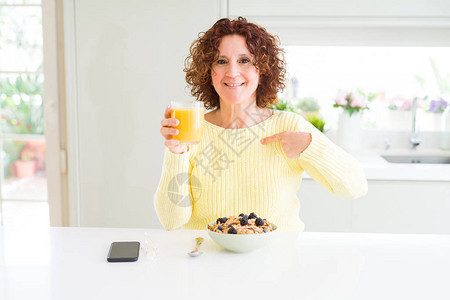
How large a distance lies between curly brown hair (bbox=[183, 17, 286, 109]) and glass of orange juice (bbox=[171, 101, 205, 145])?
348 millimetres

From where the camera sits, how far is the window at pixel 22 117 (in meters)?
2.91

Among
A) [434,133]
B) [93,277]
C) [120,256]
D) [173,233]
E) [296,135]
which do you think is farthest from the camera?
[434,133]

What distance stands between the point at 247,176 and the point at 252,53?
442mm

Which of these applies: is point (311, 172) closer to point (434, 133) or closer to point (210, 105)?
point (210, 105)

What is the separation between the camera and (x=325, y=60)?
3.32 metres

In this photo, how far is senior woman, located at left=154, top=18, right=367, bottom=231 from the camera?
1.63 m

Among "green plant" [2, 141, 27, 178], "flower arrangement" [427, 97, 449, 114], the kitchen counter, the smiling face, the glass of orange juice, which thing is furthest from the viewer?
"flower arrangement" [427, 97, 449, 114]

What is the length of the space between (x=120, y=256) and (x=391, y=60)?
2.63 m

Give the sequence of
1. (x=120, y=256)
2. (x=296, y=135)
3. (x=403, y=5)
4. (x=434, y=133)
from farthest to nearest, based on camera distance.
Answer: (x=434, y=133) < (x=403, y=5) < (x=296, y=135) < (x=120, y=256)

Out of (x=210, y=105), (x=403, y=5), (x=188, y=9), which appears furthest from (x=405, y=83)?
(x=210, y=105)

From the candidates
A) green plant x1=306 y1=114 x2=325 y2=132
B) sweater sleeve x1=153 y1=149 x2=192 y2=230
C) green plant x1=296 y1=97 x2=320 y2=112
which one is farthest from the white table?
green plant x1=296 y1=97 x2=320 y2=112

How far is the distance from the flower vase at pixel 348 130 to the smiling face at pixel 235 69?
4.70 ft

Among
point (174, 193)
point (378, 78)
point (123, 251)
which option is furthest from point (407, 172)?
point (123, 251)

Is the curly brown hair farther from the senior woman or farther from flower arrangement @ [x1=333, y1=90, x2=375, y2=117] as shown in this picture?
flower arrangement @ [x1=333, y1=90, x2=375, y2=117]
